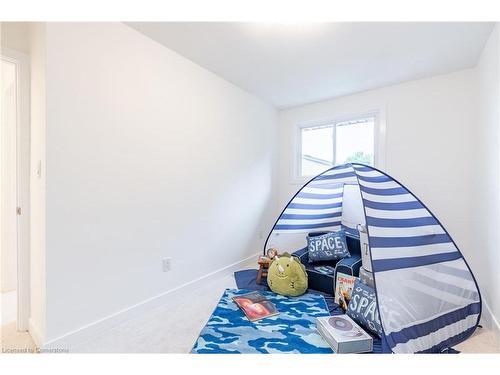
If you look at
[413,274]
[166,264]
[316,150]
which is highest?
[316,150]

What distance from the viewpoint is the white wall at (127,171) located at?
1.72m

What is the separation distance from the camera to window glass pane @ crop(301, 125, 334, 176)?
12.6 feet

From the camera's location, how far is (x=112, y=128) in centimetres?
200

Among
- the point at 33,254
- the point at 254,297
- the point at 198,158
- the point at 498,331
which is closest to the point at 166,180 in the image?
the point at 198,158

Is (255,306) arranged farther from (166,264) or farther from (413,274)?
(413,274)

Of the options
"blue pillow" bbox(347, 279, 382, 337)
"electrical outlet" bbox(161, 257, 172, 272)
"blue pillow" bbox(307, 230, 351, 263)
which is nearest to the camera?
"blue pillow" bbox(347, 279, 382, 337)

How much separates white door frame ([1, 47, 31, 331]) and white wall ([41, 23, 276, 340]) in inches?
15.8

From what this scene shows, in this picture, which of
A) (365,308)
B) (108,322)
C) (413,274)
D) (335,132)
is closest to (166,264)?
(108,322)

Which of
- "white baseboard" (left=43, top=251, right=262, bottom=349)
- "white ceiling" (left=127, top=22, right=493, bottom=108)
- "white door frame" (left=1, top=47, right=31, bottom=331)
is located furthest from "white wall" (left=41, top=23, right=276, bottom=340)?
"white door frame" (left=1, top=47, right=31, bottom=331)

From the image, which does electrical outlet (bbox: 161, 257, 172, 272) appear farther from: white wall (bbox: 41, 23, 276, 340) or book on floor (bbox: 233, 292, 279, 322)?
book on floor (bbox: 233, 292, 279, 322)

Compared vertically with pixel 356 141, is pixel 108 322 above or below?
below

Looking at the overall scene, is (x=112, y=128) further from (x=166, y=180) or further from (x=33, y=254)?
(x=33, y=254)

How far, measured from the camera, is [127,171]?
211 centimetres

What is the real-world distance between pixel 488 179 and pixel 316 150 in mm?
2094
